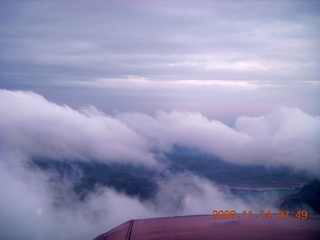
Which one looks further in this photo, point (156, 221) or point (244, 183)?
point (244, 183)

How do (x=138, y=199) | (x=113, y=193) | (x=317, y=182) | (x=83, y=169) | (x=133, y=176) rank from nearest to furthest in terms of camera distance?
(x=317, y=182) → (x=138, y=199) → (x=113, y=193) → (x=133, y=176) → (x=83, y=169)

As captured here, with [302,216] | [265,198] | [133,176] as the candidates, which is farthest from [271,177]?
[302,216]

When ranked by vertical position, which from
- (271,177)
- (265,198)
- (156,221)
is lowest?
(156,221)

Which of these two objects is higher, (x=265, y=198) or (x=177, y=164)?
(x=177, y=164)

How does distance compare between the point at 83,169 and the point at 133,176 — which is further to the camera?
the point at 83,169

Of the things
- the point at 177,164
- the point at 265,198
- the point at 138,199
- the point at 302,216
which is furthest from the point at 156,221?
the point at 177,164

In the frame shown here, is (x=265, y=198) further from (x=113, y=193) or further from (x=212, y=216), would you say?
(x=212, y=216)

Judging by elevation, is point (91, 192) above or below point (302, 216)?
above

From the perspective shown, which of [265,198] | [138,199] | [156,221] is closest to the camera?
[156,221]

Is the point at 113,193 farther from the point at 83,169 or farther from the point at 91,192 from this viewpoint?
the point at 83,169
